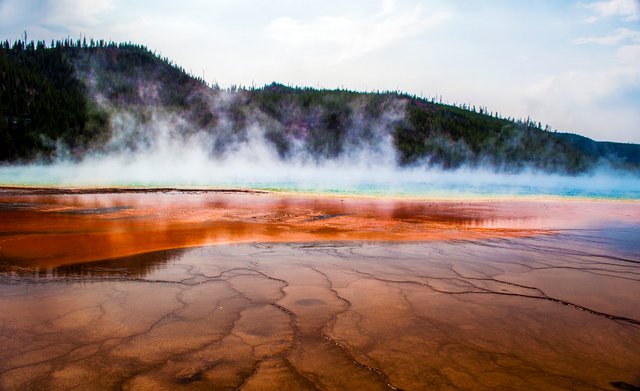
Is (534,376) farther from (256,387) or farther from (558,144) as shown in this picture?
(558,144)

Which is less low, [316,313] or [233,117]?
[233,117]

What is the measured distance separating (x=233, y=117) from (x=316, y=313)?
84.6 metres

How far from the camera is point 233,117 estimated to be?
84.1 metres

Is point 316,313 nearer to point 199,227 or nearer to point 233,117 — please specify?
point 199,227

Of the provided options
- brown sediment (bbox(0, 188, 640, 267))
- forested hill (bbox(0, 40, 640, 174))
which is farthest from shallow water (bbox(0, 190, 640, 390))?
forested hill (bbox(0, 40, 640, 174))

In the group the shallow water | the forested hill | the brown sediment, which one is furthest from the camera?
the forested hill

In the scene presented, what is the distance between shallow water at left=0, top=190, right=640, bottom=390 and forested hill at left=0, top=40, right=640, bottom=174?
6154 cm

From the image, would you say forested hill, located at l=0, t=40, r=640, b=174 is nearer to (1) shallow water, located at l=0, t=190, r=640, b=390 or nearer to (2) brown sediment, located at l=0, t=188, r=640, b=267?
(2) brown sediment, located at l=0, t=188, r=640, b=267

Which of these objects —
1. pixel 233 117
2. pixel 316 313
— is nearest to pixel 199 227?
pixel 316 313

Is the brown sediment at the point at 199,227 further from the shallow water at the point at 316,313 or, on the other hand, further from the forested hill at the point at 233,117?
the forested hill at the point at 233,117

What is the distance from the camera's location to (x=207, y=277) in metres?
4.91

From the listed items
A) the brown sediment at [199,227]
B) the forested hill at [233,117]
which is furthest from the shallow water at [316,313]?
the forested hill at [233,117]

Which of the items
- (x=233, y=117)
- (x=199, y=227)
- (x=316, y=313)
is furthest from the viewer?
(x=233, y=117)

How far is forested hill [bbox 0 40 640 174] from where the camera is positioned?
6397cm
